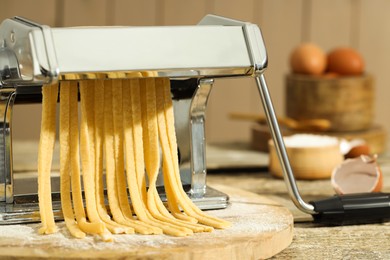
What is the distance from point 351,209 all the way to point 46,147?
54cm

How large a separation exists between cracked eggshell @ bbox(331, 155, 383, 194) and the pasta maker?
0.20 m

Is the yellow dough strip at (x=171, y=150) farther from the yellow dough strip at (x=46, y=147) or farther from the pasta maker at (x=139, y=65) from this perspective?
the yellow dough strip at (x=46, y=147)

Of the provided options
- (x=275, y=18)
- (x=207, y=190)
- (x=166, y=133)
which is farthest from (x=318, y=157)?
(x=275, y=18)

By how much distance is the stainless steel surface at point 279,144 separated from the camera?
1.46 meters

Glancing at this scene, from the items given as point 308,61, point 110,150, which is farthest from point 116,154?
point 308,61

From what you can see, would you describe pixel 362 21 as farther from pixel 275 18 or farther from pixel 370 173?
pixel 370 173

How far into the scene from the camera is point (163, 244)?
1283 millimetres

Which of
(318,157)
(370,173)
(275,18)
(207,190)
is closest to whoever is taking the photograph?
(207,190)

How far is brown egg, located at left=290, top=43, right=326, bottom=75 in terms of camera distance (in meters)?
2.55

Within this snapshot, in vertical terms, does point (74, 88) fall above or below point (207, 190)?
above

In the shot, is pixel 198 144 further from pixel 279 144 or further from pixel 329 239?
pixel 329 239

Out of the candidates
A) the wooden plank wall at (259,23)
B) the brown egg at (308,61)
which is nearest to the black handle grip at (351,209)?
the brown egg at (308,61)

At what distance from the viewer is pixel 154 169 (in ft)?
4.82

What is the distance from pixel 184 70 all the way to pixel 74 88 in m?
0.20
